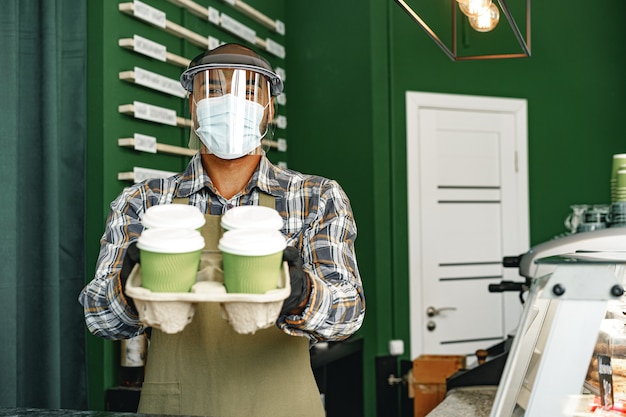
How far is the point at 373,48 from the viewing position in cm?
423

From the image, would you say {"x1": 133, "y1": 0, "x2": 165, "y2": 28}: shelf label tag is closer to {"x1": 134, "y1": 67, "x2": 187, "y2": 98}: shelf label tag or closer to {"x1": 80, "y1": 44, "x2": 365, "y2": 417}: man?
{"x1": 134, "y1": 67, "x2": 187, "y2": 98}: shelf label tag

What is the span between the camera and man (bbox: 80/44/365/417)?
154 cm

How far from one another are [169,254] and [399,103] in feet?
10.9

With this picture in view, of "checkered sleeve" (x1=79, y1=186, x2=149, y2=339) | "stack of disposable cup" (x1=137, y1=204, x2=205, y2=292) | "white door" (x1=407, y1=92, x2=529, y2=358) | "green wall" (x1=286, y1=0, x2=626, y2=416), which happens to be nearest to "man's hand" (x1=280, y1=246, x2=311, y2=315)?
"stack of disposable cup" (x1=137, y1=204, x2=205, y2=292)

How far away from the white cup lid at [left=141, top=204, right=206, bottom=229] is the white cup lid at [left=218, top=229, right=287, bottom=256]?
7cm

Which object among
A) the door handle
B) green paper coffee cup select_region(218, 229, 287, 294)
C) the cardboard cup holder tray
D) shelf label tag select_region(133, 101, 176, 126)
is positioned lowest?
the door handle

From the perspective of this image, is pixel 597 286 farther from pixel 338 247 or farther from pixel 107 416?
pixel 107 416

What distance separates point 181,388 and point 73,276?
1300 millimetres

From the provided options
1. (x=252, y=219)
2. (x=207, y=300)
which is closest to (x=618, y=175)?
(x=252, y=219)

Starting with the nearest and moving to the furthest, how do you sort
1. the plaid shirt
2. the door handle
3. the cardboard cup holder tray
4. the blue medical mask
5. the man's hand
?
1. the cardboard cup holder tray
2. the man's hand
3. the plaid shirt
4. the blue medical mask
5. the door handle

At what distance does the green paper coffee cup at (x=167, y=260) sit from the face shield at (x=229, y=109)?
384 mm

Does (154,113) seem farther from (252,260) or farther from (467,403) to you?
(252,260)

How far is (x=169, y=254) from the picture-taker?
1.19 m

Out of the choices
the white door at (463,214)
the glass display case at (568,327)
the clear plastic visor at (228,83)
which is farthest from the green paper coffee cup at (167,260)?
the white door at (463,214)
